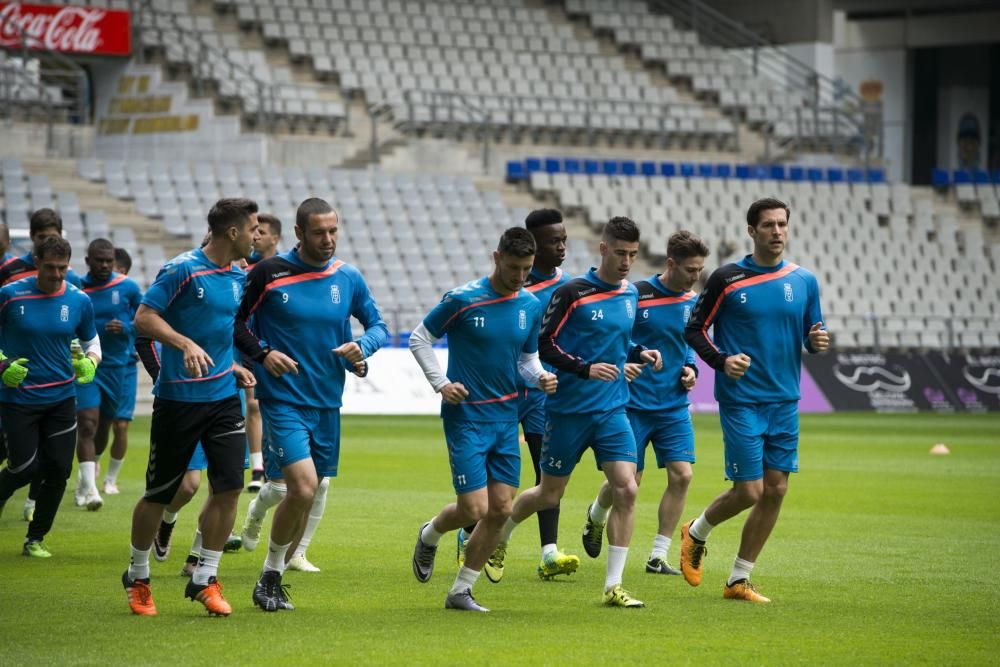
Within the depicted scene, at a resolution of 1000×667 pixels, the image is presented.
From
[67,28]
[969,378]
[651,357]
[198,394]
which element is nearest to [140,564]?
[198,394]

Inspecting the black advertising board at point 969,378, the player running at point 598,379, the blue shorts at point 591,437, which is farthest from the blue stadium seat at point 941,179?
the blue shorts at point 591,437

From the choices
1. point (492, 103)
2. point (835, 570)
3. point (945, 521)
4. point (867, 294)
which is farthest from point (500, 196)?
point (835, 570)

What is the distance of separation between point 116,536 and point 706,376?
1802cm

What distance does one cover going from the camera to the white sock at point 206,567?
29.4 ft

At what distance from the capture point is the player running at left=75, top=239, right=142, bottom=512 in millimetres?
14586

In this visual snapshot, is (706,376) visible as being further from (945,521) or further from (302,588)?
(302,588)

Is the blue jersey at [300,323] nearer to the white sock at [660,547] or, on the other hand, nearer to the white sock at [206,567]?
the white sock at [206,567]

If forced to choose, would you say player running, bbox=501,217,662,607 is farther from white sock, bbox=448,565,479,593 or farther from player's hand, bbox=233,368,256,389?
player's hand, bbox=233,368,256,389

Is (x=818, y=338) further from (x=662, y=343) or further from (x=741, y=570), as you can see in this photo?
(x=662, y=343)

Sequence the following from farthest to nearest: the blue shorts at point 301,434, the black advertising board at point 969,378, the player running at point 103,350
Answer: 1. the black advertising board at point 969,378
2. the player running at point 103,350
3. the blue shorts at point 301,434

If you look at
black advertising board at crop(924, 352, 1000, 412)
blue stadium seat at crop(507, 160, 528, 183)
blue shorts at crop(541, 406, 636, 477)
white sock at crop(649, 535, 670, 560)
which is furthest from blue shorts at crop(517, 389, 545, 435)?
blue stadium seat at crop(507, 160, 528, 183)

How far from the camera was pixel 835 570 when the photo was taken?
11180mm

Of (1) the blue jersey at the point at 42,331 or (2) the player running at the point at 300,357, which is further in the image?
(1) the blue jersey at the point at 42,331

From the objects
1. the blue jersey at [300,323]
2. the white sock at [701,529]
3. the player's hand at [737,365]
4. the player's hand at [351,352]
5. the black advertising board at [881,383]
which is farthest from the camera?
the black advertising board at [881,383]
